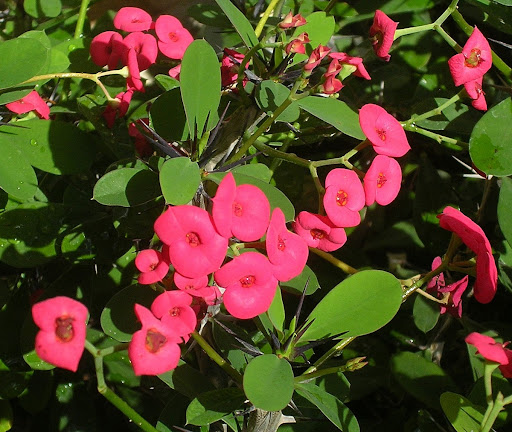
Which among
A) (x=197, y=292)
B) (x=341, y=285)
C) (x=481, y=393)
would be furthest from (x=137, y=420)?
(x=481, y=393)

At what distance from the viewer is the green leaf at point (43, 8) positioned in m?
1.25

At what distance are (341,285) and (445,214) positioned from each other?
0.59 feet

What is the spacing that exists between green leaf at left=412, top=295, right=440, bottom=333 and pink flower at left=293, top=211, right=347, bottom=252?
1.25 feet

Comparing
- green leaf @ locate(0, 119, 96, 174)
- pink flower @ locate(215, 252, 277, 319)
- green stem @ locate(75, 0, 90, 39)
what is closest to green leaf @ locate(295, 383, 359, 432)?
pink flower @ locate(215, 252, 277, 319)

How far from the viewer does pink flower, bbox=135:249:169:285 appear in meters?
0.77

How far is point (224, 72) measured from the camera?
1.00 m

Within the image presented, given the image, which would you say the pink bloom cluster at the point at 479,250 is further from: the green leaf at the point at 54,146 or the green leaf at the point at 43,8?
the green leaf at the point at 43,8

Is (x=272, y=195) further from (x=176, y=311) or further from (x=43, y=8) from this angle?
(x=43, y=8)

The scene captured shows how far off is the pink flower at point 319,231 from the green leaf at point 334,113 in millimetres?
122

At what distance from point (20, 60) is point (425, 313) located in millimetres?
812

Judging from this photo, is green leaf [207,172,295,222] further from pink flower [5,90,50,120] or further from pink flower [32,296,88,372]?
pink flower [5,90,50,120]

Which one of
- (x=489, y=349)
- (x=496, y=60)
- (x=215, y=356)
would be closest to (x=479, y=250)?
(x=489, y=349)

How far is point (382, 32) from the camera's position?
1.01 meters

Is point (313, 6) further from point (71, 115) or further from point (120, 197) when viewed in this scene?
point (120, 197)
